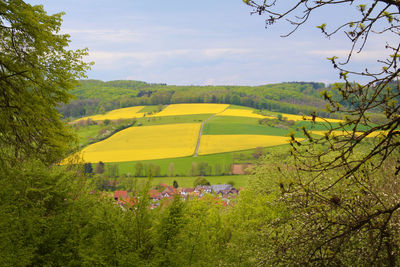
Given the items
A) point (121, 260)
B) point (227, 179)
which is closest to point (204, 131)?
point (227, 179)

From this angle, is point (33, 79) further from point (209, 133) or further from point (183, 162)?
point (209, 133)

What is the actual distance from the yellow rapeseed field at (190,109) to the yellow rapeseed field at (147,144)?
51.2 feet

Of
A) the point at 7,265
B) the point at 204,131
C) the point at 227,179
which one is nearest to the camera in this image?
the point at 7,265

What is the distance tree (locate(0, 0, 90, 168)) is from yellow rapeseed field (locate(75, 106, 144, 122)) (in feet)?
262

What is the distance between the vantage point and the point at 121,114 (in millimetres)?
96312

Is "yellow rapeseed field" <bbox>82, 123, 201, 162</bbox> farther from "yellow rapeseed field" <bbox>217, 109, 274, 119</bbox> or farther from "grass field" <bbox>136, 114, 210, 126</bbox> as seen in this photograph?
"yellow rapeseed field" <bbox>217, 109, 274, 119</bbox>

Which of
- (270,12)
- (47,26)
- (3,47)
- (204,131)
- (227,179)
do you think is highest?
(47,26)

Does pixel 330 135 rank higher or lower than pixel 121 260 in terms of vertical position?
higher

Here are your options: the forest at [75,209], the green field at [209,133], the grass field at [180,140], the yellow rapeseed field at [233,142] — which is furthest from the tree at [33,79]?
the yellow rapeseed field at [233,142]

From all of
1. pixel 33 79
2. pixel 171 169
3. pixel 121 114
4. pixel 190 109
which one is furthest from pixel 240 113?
pixel 33 79

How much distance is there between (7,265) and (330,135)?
6158mm

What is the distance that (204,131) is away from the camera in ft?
243

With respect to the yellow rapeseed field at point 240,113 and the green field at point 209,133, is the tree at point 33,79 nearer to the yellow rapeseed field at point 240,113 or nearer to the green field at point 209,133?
the green field at point 209,133

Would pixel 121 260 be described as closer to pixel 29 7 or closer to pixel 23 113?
pixel 23 113
